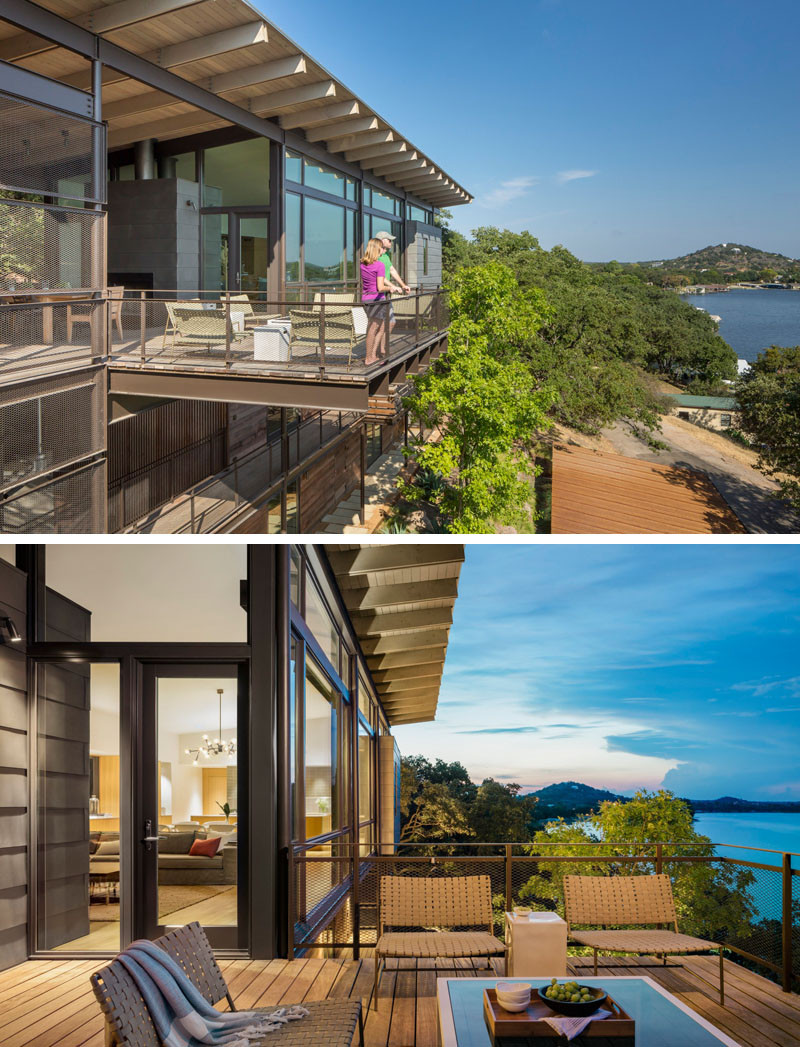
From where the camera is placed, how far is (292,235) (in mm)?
13398

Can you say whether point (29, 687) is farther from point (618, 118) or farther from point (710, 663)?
point (618, 118)

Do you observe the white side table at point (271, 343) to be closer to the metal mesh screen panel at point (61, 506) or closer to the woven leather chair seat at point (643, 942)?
the metal mesh screen panel at point (61, 506)

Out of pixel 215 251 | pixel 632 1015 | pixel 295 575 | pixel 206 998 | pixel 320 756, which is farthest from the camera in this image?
pixel 215 251

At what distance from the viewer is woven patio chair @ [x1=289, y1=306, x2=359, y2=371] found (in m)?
9.51

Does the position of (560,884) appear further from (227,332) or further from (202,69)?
(202,69)

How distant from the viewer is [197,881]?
5891 millimetres

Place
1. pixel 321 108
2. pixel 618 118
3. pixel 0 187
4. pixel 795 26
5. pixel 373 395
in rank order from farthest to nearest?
1. pixel 618 118
2. pixel 795 26
3. pixel 321 108
4. pixel 373 395
5. pixel 0 187

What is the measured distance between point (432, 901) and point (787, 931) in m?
2.29

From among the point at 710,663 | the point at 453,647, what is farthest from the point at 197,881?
the point at 710,663

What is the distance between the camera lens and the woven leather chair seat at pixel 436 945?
4.74 metres

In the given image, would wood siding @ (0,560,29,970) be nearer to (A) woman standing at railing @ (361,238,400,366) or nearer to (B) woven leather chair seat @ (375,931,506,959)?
(B) woven leather chair seat @ (375,931,506,959)

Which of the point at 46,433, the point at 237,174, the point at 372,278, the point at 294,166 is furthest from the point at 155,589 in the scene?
the point at 294,166

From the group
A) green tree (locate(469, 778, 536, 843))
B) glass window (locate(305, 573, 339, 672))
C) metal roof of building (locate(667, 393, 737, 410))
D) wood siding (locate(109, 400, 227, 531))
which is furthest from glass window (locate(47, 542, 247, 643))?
metal roof of building (locate(667, 393, 737, 410))

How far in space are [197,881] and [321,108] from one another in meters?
11.2
